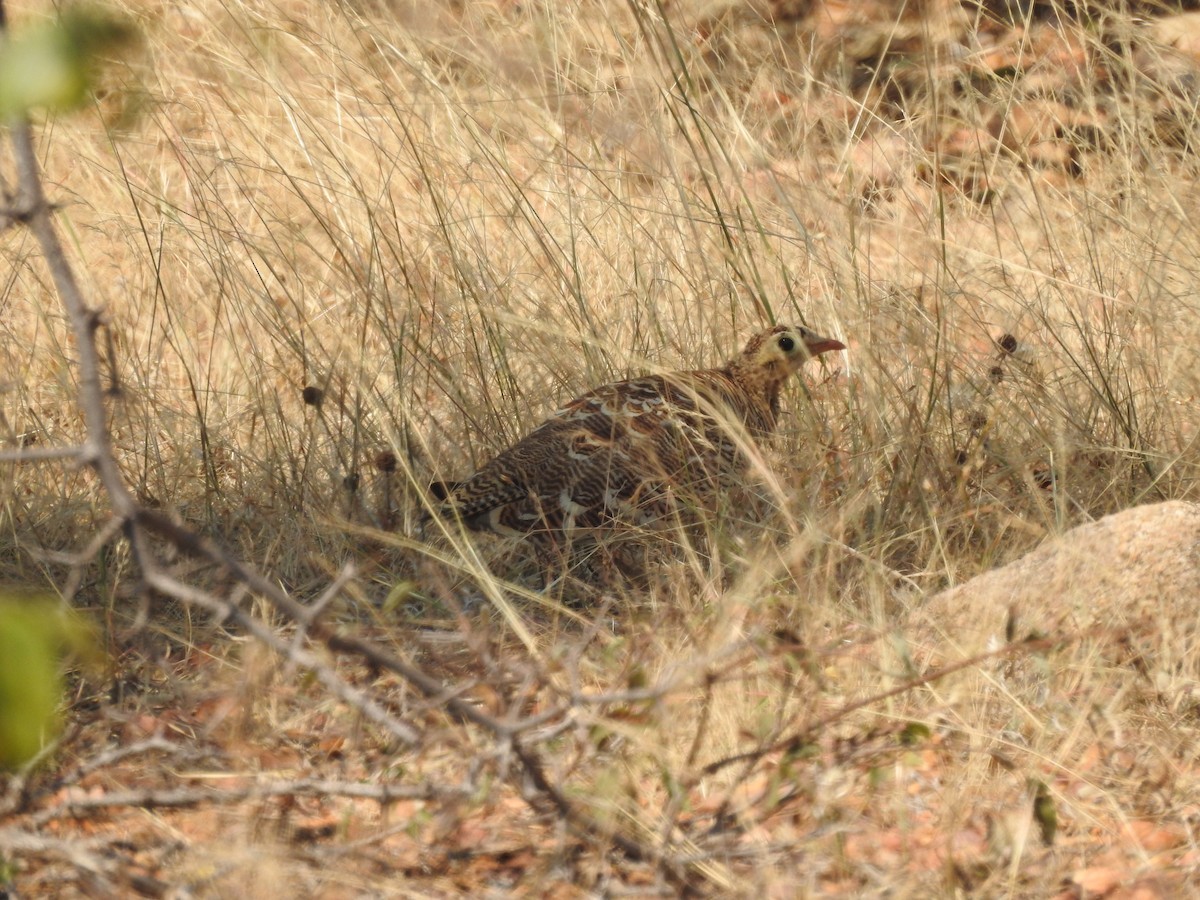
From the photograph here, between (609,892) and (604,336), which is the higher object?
(604,336)

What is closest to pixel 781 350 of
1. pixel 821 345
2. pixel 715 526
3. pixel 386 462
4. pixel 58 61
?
pixel 821 345

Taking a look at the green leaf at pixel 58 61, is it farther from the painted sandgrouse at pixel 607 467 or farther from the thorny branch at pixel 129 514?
the painted sandgrouse at pixel 607 467

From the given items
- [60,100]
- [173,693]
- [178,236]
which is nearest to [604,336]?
[173,693]

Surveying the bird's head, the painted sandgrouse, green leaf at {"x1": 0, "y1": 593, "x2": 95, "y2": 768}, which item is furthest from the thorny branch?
the bird's head

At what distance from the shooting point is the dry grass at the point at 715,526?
2.14m

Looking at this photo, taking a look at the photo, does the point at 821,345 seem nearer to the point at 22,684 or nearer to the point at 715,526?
the point at 715,526

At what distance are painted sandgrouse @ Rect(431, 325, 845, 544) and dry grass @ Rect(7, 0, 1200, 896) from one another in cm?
14

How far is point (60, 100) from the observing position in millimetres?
939

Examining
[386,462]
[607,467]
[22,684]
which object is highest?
[22,684]

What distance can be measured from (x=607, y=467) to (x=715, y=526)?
0.30m

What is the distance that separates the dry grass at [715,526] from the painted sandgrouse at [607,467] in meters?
0.14

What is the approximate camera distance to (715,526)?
335 centimetres

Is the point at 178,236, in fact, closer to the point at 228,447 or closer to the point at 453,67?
the point at 453,67

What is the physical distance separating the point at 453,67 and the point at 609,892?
461cm
